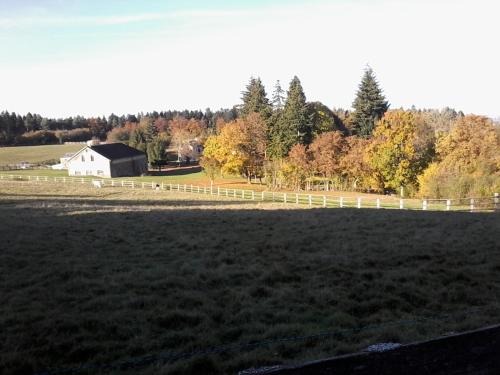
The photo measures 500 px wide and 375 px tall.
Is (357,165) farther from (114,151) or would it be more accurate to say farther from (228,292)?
(228,292)

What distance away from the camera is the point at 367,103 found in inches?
2776

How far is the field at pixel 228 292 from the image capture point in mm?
6527

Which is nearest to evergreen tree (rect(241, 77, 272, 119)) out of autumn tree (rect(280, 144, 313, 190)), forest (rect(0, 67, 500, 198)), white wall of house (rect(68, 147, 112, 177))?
forest (rect(0, 67, 500, 198))

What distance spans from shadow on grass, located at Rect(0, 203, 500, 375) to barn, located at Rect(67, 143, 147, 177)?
69.3 meters

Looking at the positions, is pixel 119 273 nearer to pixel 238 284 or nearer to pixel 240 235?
pixel 238 284

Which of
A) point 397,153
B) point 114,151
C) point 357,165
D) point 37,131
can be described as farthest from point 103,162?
point 37,131

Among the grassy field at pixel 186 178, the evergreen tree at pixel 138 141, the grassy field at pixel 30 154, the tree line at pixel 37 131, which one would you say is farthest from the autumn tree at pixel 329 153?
the tree line at pixel 37 131

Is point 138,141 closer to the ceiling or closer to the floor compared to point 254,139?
closer to the ceiling

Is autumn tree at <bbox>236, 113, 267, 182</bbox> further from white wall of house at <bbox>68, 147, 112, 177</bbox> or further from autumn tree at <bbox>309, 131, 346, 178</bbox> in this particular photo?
white wall of house at <bbox>68, 147, 112, 177</bbox>

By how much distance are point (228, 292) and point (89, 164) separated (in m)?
82.2

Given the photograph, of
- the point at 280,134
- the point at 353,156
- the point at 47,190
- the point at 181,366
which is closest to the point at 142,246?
the point at 181,366

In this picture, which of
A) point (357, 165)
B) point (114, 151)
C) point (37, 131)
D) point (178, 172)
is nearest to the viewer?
point (357, 165)

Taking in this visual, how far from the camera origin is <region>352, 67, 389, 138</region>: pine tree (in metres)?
70.1

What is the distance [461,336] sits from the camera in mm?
5309
